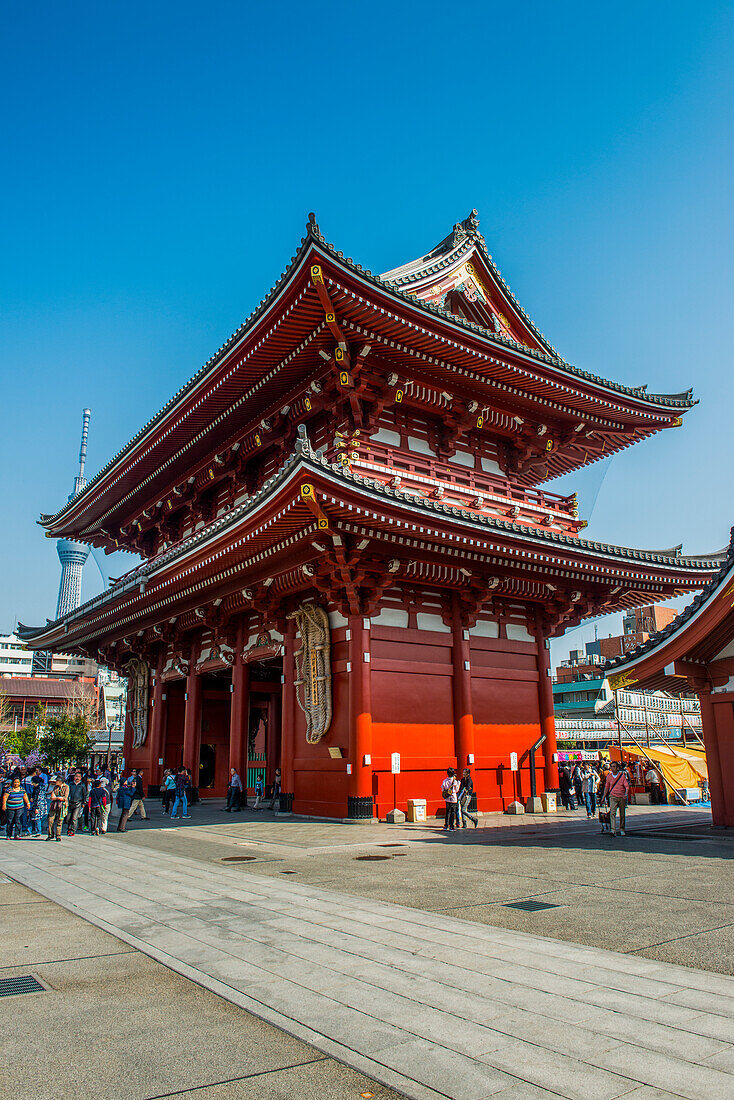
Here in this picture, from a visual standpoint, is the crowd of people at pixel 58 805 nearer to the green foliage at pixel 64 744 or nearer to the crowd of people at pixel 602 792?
the crowd of people at pixel 602 792

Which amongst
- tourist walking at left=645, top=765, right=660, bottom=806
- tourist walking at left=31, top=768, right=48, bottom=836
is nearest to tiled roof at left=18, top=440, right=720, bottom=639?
tourist walking at left=31, top=768, right=48, bottom=836

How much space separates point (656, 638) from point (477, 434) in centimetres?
1228

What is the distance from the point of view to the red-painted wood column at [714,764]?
54.3 feet

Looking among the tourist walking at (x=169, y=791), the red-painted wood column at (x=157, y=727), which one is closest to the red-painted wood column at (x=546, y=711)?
the tourist walking at (x=169, y=791)

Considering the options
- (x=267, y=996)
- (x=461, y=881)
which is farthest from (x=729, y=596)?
(x=267, y=996)

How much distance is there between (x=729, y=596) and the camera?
14680 millimetres

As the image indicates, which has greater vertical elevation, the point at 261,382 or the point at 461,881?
the point at 261,382

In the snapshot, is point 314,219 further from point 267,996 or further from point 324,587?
point 267,996

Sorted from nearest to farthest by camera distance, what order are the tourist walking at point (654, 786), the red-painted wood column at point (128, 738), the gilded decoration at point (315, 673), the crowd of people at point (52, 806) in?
the crowd of people at point (52, 806) → the gilded decoration at point (315, 673) → the tourist walking at point (654, 786) → the red-painted wood column at point (128, 738)

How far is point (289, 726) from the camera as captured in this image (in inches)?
901

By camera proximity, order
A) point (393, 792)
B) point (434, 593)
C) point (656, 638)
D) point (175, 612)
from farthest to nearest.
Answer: point (175, 612)
point (434, 593)
point (393, 792)
point (656, 638)

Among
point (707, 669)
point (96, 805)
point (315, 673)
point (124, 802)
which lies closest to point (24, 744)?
point (96, 805)

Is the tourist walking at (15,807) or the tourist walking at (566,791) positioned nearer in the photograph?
the tourist walking at (15,807)

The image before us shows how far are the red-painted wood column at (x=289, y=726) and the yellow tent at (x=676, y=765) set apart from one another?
1620 centimetres
